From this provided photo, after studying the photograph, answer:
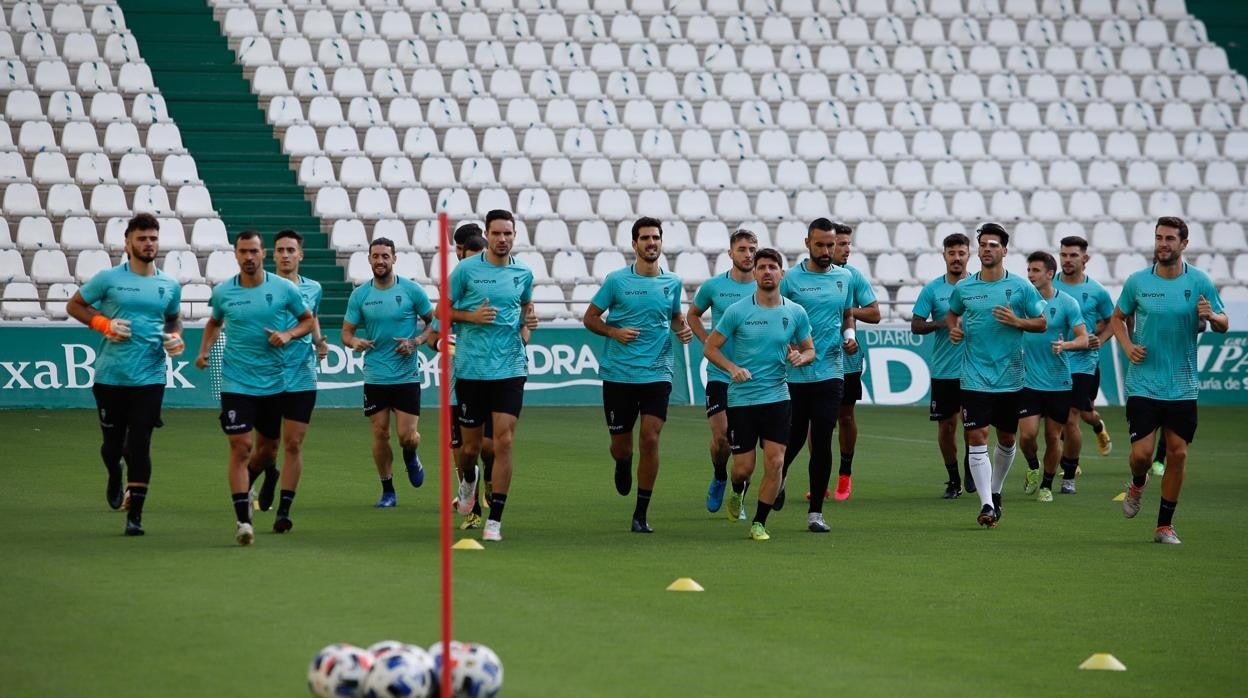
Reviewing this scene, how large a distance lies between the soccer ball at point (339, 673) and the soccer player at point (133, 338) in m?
6.16

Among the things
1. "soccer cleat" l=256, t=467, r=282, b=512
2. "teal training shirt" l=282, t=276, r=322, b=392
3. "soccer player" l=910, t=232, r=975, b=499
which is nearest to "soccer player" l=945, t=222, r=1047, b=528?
"soccer player" l=910, t=232, r=975, b=499

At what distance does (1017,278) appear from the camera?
1362 cm

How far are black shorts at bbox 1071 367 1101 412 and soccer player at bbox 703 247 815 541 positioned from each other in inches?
208

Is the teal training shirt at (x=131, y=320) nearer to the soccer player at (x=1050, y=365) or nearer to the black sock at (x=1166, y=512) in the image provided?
the black sock at (x=1166, y=512)

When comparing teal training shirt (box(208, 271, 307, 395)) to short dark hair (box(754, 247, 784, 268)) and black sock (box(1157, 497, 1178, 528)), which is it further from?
→ black sock (box(1157, 497, 1178, 528))

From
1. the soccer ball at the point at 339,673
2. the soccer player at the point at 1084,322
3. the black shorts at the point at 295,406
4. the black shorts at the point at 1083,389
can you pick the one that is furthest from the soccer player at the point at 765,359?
the soccer ball at the point at 339,673

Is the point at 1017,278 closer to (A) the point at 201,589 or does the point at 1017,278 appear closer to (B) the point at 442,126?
(A) the point at 201,589

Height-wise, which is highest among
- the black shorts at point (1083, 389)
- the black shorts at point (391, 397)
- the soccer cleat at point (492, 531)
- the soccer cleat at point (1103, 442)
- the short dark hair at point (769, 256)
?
the short dark hair at point (769, 256)

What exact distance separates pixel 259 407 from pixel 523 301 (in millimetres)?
2104

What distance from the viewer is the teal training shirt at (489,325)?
1249 cm

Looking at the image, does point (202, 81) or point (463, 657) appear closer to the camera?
point (463, 657)

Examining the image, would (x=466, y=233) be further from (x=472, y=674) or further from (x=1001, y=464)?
(x=472, y=674)

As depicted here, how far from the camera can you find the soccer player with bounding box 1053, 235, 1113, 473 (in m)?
16.3

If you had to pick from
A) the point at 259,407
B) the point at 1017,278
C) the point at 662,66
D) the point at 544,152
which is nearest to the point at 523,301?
the point at 259,407
